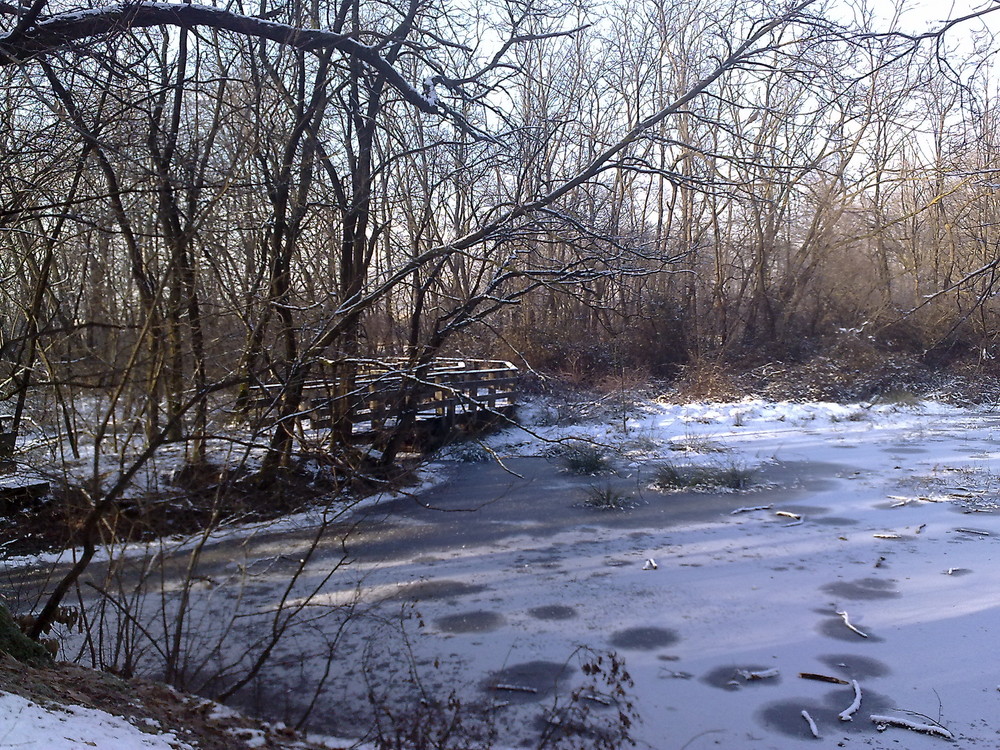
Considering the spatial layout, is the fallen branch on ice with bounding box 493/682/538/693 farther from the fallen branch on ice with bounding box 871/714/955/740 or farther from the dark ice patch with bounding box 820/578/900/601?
the dark ice patch with bounding box 820/578/900/601

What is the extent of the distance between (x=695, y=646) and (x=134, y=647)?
12.2 feet

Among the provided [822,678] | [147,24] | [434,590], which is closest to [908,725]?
[822,678]

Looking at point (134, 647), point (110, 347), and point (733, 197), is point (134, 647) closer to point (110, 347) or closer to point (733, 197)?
point (110, 347)


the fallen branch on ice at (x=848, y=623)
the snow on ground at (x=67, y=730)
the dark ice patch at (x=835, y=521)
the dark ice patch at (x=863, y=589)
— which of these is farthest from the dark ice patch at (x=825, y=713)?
the dark ice patch at (x=835, y=521)

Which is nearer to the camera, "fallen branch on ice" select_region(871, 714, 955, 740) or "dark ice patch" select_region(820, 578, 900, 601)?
"fallen branch on ice" select_region(871, 714, 955, 740)

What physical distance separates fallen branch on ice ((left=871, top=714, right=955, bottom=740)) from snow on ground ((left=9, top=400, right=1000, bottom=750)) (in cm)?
4

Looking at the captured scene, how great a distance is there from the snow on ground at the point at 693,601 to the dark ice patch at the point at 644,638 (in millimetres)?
22

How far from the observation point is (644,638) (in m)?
6.15

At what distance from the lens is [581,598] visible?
7.12 meters

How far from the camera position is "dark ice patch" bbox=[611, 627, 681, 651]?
19.7ft

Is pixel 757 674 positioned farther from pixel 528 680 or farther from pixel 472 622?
pixel 472 622

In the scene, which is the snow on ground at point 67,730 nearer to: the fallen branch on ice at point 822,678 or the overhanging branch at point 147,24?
the overhanging branch at point 147,24

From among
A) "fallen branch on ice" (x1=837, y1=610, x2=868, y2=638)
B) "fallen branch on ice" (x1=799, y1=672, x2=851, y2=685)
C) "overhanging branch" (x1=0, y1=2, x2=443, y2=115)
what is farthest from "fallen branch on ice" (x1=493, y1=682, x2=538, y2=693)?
"overhanging branch" (x1=0, y1=2, x2=443, y2=115)

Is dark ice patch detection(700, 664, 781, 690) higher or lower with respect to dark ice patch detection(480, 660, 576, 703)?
lower
